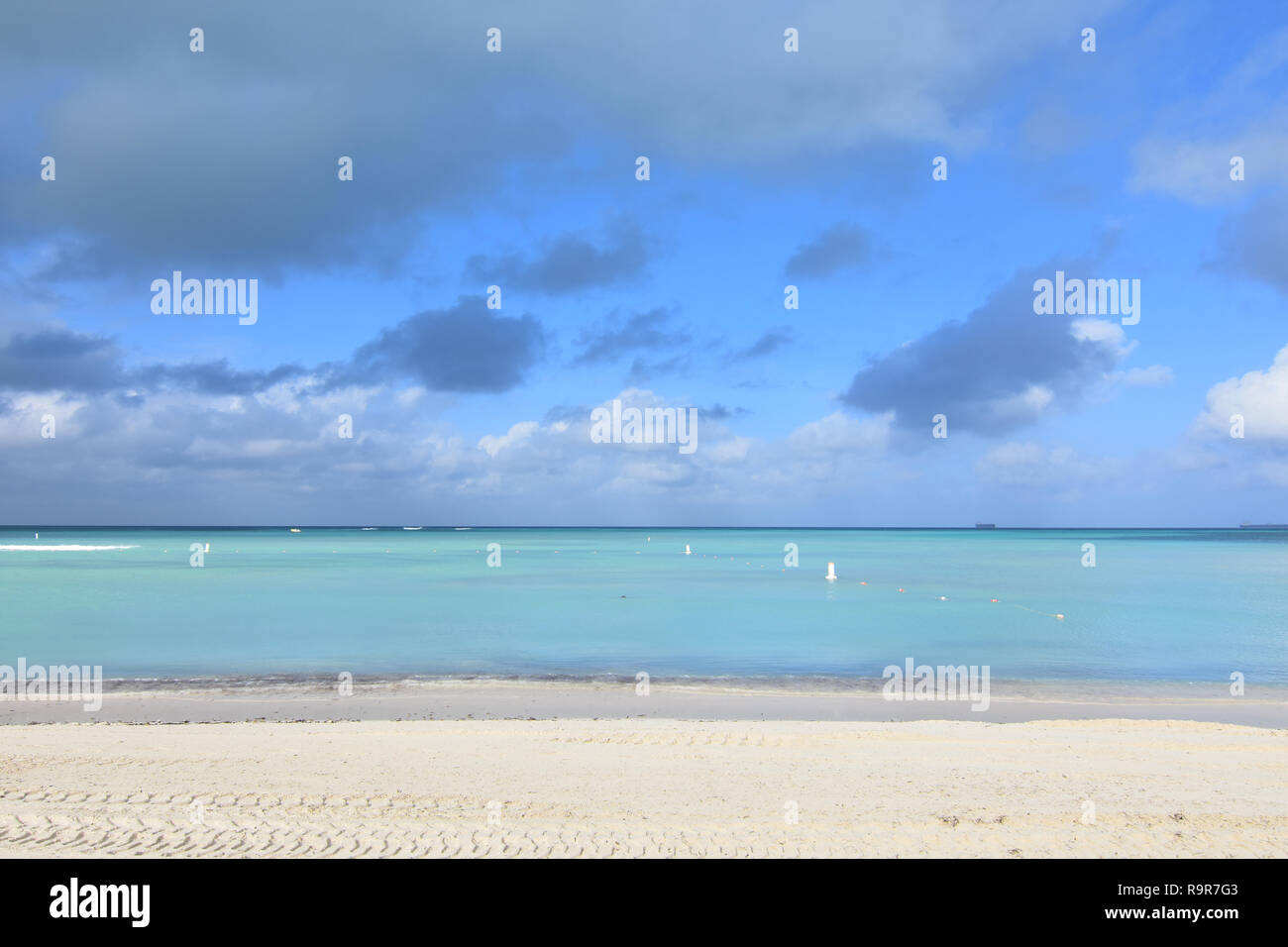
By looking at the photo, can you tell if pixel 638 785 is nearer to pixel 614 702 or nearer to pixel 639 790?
pixel 639 790

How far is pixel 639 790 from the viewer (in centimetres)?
795

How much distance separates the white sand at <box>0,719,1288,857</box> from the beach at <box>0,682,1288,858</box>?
3 cm

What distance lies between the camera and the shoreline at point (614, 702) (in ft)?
42.4

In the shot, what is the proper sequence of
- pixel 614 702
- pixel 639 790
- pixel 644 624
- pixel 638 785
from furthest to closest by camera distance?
pixel 644 624 → pixel 614 702 → pixel 638 785 → pixel 639 790

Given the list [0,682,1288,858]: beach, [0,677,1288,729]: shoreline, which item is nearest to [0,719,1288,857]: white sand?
[0,682,1288,858]: beach

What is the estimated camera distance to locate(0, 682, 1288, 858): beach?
644cm

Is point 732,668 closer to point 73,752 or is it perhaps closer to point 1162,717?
point 1162,717

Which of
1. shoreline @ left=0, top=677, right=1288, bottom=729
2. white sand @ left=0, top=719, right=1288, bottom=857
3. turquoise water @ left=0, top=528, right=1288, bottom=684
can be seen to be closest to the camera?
white sand @ left=0, top=719, right=1288, bottom=857

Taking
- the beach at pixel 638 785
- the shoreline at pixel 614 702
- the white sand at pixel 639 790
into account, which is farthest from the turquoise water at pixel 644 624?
the white sand at pixel 639 790

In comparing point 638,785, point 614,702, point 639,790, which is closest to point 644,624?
point 614,702

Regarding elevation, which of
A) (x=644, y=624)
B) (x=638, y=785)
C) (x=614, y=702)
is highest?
(x=638, y=785)

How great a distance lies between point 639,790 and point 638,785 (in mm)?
221

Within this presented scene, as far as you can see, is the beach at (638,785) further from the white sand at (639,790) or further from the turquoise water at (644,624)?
the turquoise water at (644,624)

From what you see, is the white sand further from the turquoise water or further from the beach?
the turquoise water
